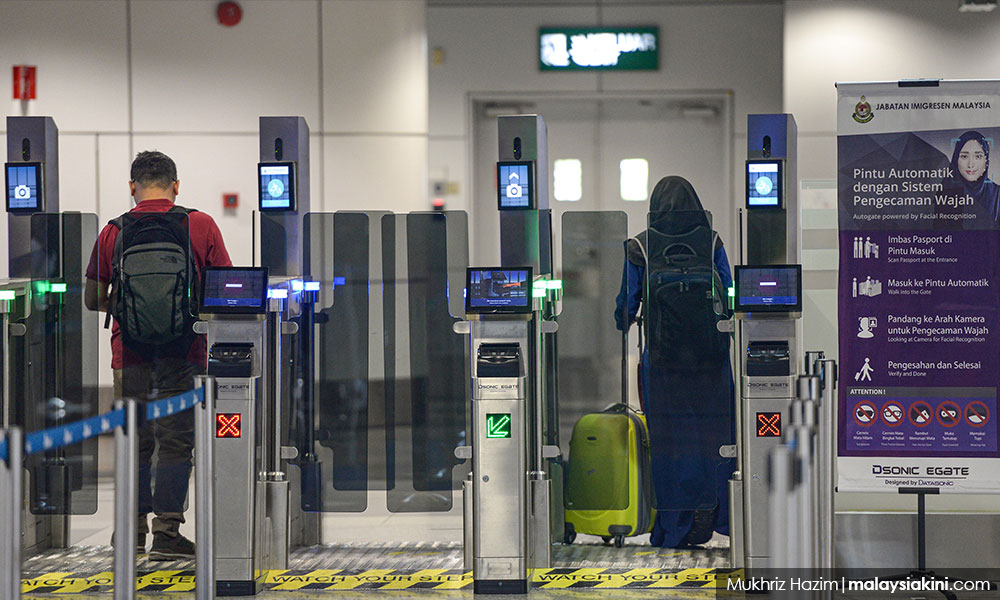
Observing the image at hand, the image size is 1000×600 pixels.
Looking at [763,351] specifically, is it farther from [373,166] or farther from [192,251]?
[373,166]

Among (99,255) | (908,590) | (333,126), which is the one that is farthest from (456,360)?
(333,126)

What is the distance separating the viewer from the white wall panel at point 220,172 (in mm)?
7980

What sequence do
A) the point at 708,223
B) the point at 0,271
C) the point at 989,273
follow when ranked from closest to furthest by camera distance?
the point at 989,273 < the point at 708,223 < the point at 0,271

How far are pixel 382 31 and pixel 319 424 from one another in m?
3.61

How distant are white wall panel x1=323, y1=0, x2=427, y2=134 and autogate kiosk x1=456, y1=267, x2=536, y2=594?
12.3 feet

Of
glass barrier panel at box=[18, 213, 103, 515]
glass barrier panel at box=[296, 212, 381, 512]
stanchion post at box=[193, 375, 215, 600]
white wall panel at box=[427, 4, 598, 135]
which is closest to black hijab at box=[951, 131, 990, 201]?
glass barrier panel at box=[296, 212, 381, 512]

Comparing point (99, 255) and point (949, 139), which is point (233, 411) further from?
point (949, 139)

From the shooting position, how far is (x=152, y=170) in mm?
5160

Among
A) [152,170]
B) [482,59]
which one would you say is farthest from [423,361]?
[482,59]

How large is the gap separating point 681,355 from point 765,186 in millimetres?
807

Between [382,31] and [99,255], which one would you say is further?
[382,31]

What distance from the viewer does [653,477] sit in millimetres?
5113

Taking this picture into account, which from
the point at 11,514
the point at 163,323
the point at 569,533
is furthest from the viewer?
the point at 569,533

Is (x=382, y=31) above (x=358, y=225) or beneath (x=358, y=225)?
above
